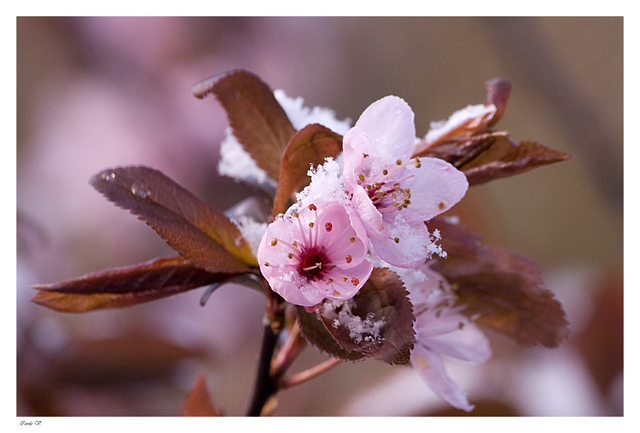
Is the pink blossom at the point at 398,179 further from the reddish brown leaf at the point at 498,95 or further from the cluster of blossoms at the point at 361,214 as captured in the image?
the reddish brown leaf at the point at 498,95

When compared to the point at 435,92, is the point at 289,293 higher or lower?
higher

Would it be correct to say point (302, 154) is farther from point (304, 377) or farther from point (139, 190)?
Answer: point (304, 377)

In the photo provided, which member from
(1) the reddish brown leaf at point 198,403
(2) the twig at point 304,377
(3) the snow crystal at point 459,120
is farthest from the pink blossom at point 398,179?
(1) the reddish brown leaf at point 198,403

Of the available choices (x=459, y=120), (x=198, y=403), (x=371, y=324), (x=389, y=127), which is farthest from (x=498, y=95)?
(x=198, y=403)

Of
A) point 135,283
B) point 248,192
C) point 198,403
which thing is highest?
point 135,283

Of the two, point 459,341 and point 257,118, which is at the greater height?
point 257,118
